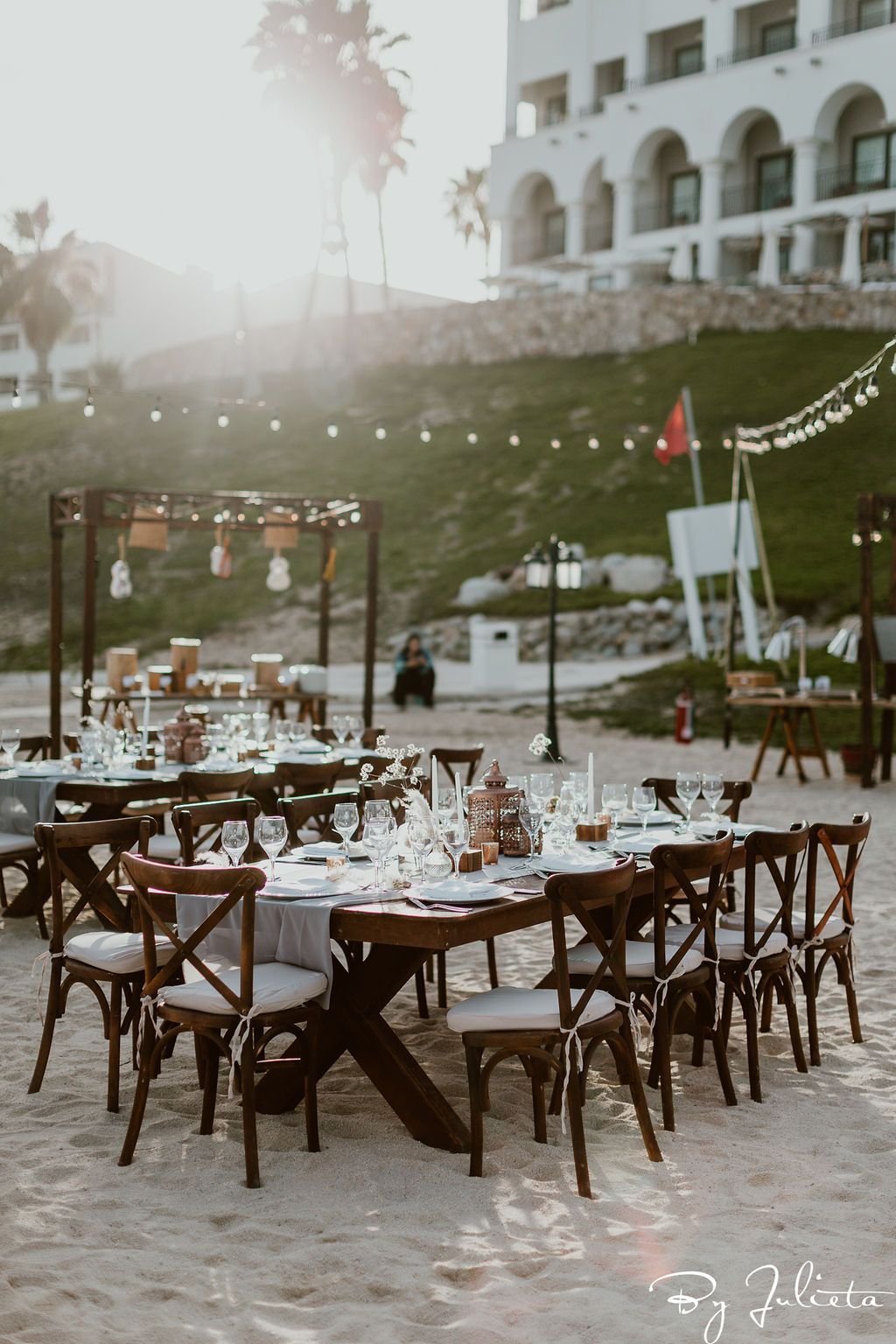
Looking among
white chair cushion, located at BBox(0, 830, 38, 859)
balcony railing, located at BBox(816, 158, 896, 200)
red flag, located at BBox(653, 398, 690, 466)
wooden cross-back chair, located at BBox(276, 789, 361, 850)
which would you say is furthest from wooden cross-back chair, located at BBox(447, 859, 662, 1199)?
balcony railing, located at BBox(816, 158, 896, 200)

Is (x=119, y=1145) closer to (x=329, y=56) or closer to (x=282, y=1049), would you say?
(x=282, y=1049)

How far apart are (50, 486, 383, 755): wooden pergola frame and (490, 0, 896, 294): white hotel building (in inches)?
1193

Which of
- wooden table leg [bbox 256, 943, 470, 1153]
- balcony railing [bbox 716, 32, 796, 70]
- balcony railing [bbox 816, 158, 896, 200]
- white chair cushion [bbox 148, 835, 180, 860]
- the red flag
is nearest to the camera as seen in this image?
wooden table leg [bbox 256, 943, 470, 1153]

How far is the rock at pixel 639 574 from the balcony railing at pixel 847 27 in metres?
21.4

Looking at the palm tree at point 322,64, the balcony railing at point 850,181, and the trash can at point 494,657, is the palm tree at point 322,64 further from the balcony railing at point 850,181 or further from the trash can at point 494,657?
the trash can at point 494,657

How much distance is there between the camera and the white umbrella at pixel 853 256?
39.9 m

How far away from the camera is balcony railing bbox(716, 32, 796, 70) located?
43.0 meters

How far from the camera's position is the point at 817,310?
4022 cm

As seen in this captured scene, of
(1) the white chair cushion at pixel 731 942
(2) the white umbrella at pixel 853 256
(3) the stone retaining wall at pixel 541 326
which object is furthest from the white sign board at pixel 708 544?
(2) the white umbrella at pixel 853 256

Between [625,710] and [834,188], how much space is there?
2761cm

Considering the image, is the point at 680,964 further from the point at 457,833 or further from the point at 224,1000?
the point at 224,1000

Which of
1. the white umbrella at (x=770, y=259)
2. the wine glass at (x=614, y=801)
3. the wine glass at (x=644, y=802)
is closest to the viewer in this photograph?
the wine glass at (x=644, y=802)

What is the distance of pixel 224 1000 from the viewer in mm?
4477

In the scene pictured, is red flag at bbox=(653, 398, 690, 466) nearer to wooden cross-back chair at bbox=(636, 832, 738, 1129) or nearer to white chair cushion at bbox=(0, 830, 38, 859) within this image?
white chair cushion at bbox=(0, 830, 38, 859)
